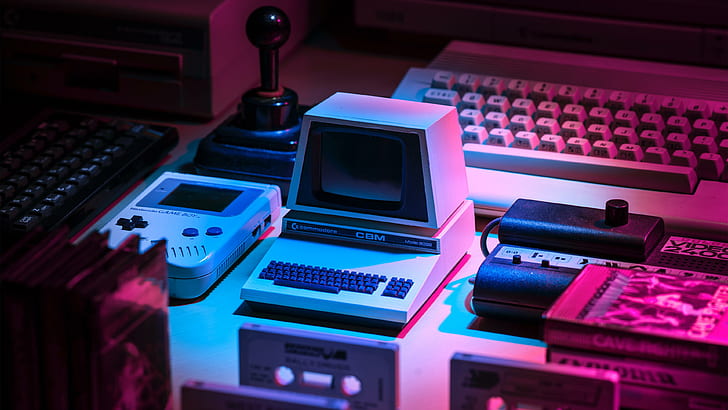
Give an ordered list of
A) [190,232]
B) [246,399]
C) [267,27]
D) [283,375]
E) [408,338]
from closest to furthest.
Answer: [246,399] → [283,375] → [408,338] → [190,232] → [267,27]

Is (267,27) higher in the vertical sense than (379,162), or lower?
higher

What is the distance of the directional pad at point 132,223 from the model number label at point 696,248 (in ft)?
2.01

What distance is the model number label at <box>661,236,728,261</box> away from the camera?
131cm

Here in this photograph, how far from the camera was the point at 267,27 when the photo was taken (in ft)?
4.99

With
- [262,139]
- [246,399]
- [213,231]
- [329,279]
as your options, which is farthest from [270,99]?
[246,399]

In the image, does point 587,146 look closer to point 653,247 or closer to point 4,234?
point 653,247

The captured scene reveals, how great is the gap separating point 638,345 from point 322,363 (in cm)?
28

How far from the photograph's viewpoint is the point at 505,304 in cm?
126

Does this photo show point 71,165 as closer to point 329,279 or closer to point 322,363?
point 329,279

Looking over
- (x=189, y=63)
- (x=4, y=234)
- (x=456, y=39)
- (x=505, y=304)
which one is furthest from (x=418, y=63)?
(x=4, y=234)

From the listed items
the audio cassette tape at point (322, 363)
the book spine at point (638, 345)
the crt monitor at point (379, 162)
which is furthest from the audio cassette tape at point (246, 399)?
the crt monitor at point (379, 162)

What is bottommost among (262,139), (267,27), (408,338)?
(408,338)

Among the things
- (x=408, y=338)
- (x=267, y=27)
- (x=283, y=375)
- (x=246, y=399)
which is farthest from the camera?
(x=267, y=27)

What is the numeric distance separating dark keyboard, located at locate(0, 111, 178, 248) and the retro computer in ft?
0.97
